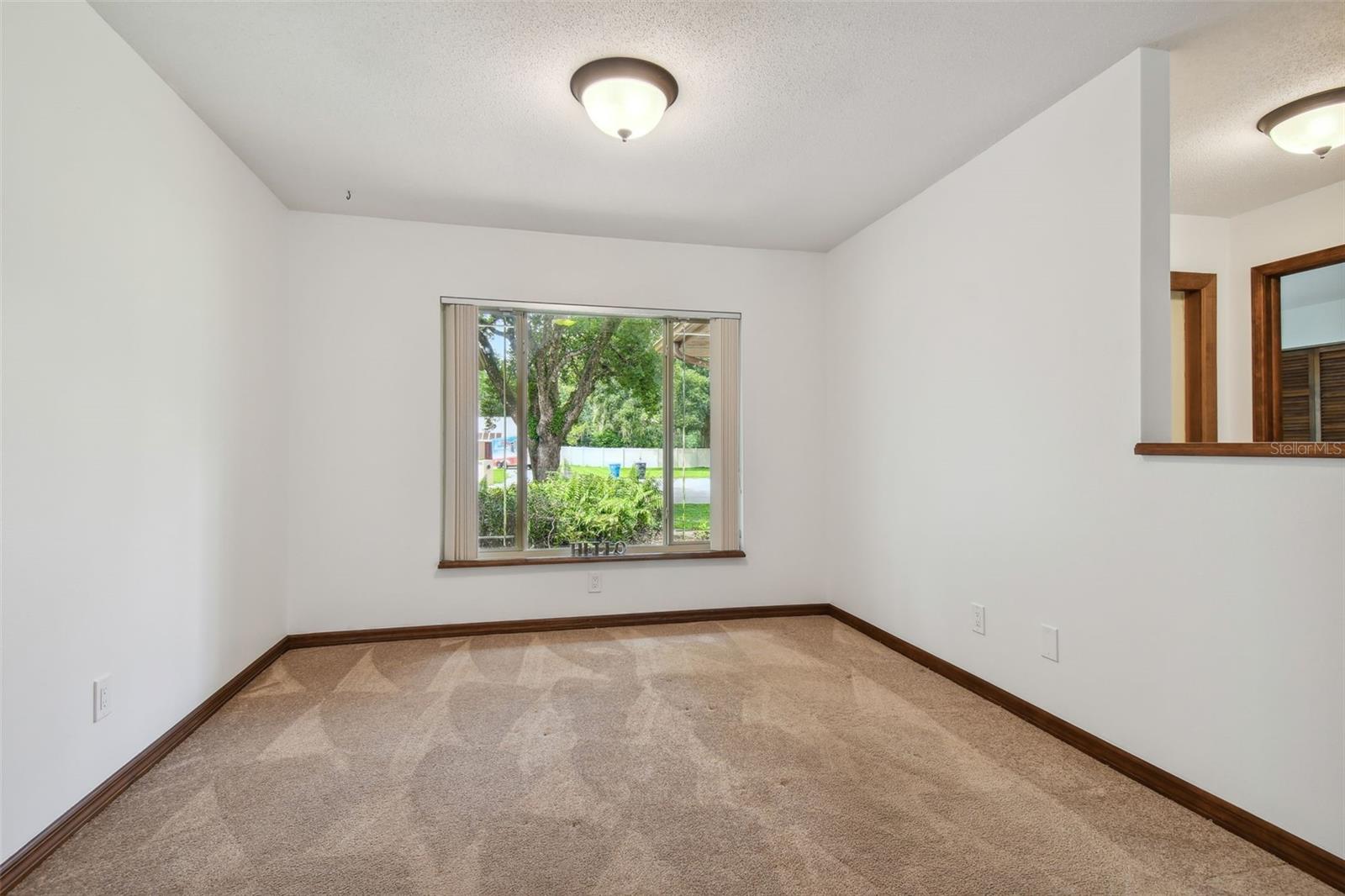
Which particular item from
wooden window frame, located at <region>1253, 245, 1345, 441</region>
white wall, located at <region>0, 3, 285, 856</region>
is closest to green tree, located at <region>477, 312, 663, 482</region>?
white wall, located at <region>0, 3, 285, 856</region>

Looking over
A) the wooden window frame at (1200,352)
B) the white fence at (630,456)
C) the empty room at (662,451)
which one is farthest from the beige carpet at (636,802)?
the wooden window frame at (1200,352)

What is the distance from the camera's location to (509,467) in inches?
159

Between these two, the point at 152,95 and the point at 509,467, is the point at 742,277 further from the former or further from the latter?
the point at 152,95

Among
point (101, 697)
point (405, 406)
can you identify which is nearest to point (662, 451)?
point (405, 406)

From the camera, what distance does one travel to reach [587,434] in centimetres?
419

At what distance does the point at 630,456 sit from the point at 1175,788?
311 centimetres

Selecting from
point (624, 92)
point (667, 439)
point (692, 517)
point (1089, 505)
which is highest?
point (624, 92)

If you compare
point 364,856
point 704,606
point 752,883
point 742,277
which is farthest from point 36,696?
point 742,277

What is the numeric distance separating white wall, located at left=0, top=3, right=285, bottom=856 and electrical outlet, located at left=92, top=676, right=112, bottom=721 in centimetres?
3

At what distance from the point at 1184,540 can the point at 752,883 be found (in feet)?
5.56

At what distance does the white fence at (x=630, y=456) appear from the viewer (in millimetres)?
4168

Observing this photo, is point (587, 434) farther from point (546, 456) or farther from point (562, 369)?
point (562, 369)

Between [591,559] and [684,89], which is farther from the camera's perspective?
[591,559]

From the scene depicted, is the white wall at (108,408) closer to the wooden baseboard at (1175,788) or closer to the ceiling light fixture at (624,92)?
the ceiling light fixture at (624,92)
